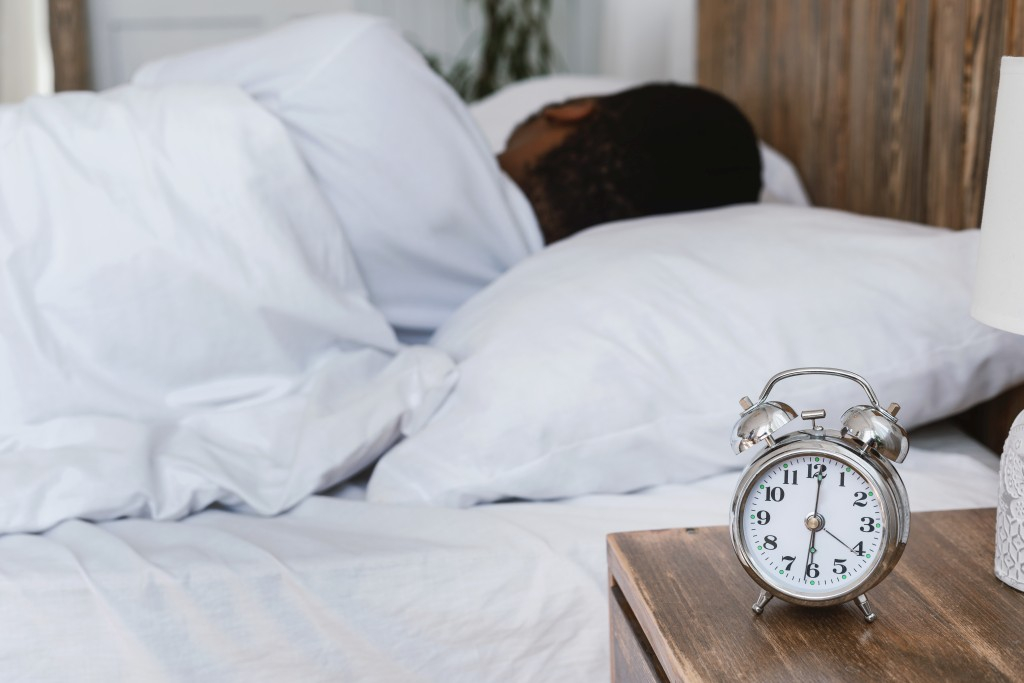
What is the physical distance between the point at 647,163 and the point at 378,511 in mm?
641

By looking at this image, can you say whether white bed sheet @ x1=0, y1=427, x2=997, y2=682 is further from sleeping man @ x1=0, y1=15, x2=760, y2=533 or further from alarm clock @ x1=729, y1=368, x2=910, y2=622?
alarm clock @ x1=729, y1=368, x2=910, y2=622

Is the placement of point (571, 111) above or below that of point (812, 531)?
above

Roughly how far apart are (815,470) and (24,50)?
3.46 meters

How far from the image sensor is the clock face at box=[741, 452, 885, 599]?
0.64 metres

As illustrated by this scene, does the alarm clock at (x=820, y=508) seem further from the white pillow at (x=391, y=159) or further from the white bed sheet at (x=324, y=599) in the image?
the white pillow at (x=391, y=159)

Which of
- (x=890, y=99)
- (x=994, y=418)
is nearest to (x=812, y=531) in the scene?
(x=994, y=418)

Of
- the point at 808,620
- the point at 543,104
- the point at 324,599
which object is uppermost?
the point at 543,104

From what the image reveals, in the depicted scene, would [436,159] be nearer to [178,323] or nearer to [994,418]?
[178,323]

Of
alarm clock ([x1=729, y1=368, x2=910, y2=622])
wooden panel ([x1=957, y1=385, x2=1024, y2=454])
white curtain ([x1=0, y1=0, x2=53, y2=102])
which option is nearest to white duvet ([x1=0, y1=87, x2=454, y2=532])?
alarm clock ([x1=729, y1=368, x2=910, y2=622])

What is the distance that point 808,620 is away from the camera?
647mm

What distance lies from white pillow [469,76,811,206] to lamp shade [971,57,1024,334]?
1.06 meters

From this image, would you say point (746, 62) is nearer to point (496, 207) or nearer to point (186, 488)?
point (496, 207)

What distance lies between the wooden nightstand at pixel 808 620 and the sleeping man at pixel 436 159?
65cm

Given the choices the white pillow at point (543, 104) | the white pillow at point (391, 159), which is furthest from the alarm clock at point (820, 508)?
the white pillow at point (543, 104)
